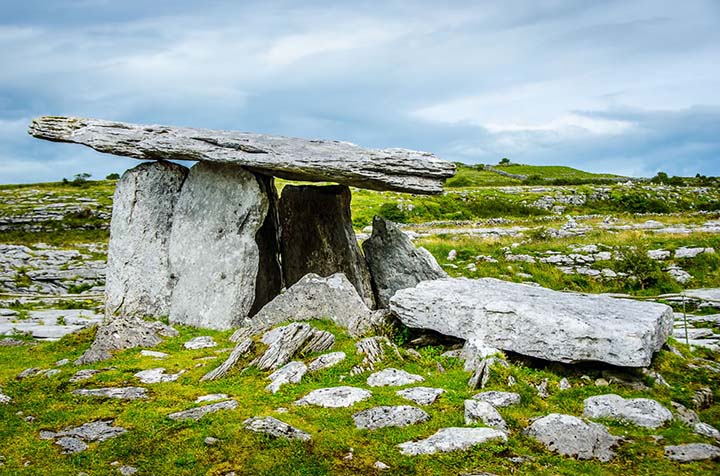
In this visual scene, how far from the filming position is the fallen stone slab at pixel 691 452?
27.6 ft

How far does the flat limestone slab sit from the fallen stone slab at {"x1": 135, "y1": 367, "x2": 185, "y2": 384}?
6366mm

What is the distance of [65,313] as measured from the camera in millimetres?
22016

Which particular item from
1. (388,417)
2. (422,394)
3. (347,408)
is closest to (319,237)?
(422,394)

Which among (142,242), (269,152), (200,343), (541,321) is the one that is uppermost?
(269,152)

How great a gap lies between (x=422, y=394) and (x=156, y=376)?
17.3ft

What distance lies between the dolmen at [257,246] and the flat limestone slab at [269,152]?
→ 1.4 inches

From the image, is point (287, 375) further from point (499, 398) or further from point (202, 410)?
point (499, 398)

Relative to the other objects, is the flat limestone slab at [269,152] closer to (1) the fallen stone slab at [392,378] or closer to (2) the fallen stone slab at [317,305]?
(2) the fallen stone slab at [317,305]

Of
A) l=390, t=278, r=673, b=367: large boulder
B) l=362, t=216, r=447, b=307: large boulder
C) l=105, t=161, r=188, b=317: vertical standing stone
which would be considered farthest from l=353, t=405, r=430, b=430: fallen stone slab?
l=362, t=216, r=447, b=307: large boulder

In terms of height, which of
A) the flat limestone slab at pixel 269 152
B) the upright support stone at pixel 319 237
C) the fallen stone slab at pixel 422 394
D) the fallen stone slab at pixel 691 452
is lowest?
the fallen stone slab at pixel 691 452

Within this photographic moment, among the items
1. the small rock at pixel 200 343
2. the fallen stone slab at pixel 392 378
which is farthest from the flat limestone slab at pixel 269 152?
the fallen stone slab at pixel 392 378

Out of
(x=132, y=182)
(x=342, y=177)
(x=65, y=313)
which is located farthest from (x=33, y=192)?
(x=342, y=177)

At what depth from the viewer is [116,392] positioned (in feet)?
37.3

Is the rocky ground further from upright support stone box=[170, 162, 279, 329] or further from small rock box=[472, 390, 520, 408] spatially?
upright support stone box=[170, 162, 279, 329]
